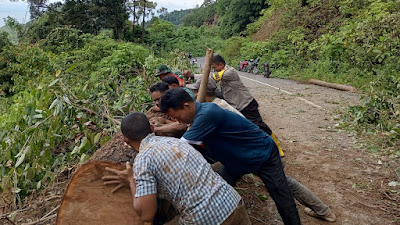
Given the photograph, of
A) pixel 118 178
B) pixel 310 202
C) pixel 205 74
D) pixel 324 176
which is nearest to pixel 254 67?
pixel 324 176

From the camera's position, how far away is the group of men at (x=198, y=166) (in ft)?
6.02

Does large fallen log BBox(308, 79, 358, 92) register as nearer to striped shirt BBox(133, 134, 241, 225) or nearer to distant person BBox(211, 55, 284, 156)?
distant person BBox(211, 55, 284, 156)

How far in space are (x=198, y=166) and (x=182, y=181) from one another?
0.14 m

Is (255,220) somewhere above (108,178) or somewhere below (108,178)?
below

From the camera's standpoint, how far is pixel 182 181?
73.1 inches

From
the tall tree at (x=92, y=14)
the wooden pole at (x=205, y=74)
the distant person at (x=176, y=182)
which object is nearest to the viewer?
the distant person at (x=176, y=182)

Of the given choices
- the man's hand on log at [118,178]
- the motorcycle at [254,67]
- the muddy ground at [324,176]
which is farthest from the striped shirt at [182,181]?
the motorcycle at [254,67]

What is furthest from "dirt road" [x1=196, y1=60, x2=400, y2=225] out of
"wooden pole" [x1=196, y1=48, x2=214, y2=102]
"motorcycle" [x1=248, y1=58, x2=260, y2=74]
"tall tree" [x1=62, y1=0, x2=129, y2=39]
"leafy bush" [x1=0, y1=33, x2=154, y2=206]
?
"tall tree" [x1=62, y1=0, x2=129, y2=39]

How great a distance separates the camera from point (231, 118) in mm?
2533

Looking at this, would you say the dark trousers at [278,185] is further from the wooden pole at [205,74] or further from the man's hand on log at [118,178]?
the wooden pole at [205,74]

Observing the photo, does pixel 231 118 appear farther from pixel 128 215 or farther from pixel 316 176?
pixel 316 176

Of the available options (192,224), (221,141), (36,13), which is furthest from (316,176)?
(36,13)

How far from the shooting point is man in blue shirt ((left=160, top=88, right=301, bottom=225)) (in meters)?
2.35

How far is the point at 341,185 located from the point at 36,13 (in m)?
32.9
